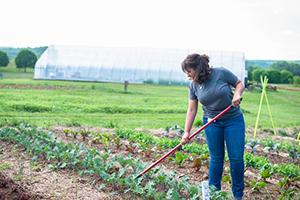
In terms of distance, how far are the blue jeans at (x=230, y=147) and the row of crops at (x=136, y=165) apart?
0.78ft

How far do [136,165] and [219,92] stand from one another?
A: 1411 millimetres

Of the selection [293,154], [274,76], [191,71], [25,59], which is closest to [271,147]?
[293,154]

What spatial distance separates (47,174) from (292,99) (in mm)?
18395

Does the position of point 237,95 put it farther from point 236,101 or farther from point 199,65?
point 199,65

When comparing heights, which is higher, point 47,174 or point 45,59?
point 45,59

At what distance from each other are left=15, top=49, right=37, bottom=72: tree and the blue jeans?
75.2ft

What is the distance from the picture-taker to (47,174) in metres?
3.61

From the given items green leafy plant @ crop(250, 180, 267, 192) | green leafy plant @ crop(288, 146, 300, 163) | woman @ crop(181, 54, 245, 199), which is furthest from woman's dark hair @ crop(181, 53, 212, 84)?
green leafy plant @ crop(288, 146, 300, 163)

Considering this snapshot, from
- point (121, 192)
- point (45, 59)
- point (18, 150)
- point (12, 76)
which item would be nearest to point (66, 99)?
point (18, 150)

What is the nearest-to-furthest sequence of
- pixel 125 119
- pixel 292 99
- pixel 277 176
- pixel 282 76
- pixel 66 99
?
1. pixel 277 176
2. pixel 125 119
3. pixel 66 99
4. pixel 292 99
5. pixel 282 76

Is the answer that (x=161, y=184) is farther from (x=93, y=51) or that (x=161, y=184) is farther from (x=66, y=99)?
(x=93, y=51)

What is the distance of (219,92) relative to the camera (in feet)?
9.59

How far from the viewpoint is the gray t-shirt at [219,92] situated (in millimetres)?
2939

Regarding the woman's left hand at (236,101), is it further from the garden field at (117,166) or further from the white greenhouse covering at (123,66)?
the white greenhouse covering at (123,66)
